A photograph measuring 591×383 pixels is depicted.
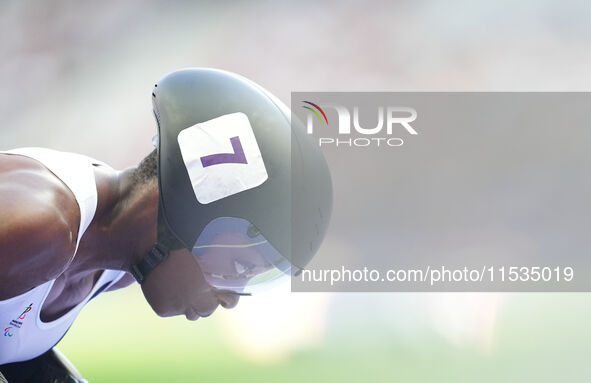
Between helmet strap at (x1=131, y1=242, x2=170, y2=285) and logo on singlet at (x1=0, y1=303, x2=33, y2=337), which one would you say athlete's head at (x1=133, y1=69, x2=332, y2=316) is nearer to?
helmet strap at (x1=131, y1=242, x2=170, y2=285)

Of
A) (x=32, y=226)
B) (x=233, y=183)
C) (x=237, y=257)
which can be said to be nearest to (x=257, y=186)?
(x=233, y=183)

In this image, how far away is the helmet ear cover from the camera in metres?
1.80

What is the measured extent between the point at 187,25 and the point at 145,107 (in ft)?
3.11

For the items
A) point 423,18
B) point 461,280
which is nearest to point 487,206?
point 461,280

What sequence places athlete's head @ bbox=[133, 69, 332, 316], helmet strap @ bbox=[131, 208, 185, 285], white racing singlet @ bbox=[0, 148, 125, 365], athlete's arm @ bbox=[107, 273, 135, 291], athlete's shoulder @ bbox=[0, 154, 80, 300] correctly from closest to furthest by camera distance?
1. athlete's shoulder @ bbox=[0, 154, 80, 300]
2. white racing singlet @ bbox=[0, 148, 125, 365]
3. athlete's head @ bbox=[133, 69, 332, 316]
4. helmet strap @ bbox=[131, 208, 185, 285]
5. athlete's arm @ bbox=[107, 273, 135, 291]

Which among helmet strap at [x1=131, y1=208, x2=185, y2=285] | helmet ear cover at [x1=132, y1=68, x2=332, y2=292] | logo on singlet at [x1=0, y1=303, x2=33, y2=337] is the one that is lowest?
logo on singlet at [x1=0, y1=303, x2=33, y2=337]

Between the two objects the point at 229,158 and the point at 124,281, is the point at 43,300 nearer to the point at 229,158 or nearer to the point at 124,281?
the point at 124,281

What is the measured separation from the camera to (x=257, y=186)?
1.79 m

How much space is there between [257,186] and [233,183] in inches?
2.4

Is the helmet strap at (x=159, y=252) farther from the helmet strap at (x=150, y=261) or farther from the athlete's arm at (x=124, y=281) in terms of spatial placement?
the athlete's arm at (x=124, y=281)

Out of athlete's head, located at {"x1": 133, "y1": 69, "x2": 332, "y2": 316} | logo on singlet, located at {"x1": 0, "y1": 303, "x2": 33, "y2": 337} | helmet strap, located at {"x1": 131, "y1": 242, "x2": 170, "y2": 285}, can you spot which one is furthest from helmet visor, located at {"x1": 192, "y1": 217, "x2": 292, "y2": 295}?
logo on singlet, located at {"x1": 0, "y1": 303, "x2": 33, "y2": 337}

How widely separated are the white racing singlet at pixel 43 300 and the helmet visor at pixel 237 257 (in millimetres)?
318

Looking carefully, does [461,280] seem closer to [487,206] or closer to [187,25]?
[487,206]

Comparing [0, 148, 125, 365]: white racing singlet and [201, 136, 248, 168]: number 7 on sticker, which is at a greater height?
[201, 136, 248, 168]: number 7 on sticker
